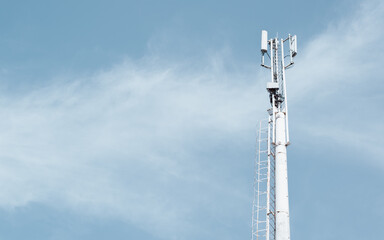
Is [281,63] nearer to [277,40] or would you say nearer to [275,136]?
[277,40]

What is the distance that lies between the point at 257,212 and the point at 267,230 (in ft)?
7.57

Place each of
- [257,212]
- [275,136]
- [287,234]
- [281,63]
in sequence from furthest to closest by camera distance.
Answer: [281,63], [275,136], [257,212], [287,234]

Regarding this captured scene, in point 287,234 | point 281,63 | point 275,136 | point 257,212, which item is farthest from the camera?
point 281,63

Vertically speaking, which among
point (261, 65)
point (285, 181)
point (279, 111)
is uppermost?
point (261, 65)

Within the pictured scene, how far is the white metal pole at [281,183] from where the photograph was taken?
167 feet

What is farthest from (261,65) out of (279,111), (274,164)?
(274,164)

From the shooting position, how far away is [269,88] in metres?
59.6

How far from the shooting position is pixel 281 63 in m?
62.2

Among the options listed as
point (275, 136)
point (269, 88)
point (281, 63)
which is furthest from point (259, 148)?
point (281, 63)

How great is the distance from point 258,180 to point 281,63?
13.5 metres

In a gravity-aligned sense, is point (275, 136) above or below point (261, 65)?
below

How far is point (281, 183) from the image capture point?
176ft

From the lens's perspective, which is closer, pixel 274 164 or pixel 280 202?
pixel 280 202

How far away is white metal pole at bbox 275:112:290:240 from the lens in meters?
50.9
